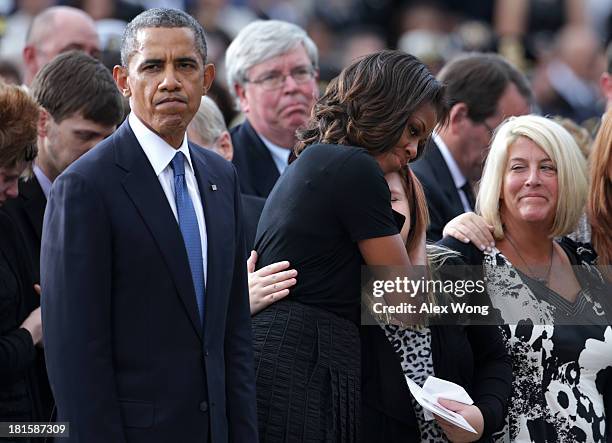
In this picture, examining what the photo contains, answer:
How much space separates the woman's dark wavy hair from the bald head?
2399mm

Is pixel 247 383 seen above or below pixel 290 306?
below

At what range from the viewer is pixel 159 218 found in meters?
3.30

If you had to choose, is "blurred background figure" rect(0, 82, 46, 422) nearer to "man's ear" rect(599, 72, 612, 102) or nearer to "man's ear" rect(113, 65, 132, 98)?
"man's ear" rect(113, 65, 132, 98)

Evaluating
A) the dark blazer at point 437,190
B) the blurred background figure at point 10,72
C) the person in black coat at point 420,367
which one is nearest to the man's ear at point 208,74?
the person in black coat at point 420,367

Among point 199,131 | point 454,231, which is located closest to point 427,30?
point 199,131

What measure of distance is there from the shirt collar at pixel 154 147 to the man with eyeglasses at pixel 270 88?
2.09 m

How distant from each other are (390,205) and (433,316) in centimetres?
50

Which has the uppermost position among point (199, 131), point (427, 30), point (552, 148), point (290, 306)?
point (427, 30)

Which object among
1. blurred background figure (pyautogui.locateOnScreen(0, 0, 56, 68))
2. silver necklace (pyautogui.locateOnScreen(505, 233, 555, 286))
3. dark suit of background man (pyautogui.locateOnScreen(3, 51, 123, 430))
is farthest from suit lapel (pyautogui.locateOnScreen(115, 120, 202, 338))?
blurred background figure (pyautogui.locateOnScreen(0, 0, 56, 68))

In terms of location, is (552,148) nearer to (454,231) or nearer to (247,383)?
(454,231)

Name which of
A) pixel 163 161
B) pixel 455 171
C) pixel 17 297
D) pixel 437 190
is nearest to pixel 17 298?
pixel 17 297

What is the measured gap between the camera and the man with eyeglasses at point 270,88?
566 centimetres

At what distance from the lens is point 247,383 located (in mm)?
3484

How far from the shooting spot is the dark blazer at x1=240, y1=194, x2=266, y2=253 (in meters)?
4.70
